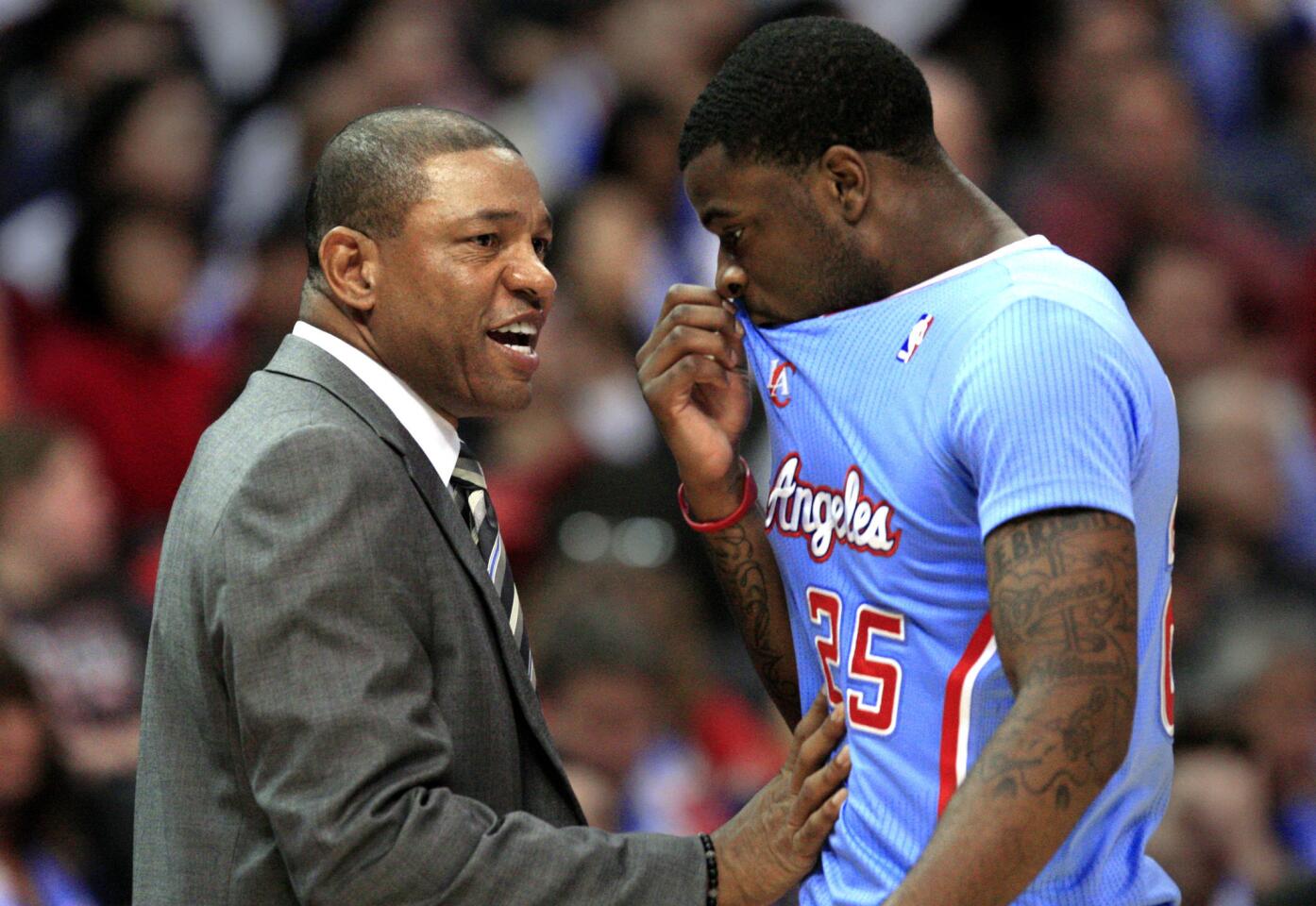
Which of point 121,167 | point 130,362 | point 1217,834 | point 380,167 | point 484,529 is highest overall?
point 380,167

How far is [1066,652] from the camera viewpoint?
215 cm

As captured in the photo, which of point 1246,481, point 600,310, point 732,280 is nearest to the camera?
point 732,280

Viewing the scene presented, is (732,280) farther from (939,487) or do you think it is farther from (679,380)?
(939,487)

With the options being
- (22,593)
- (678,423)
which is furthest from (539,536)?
(678,423)

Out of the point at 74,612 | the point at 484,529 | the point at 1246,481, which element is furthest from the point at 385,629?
the point at 1246,481

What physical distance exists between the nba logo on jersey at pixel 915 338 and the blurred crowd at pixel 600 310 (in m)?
2.37

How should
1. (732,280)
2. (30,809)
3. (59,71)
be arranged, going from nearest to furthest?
(732,280) → (30,809) → (59,71)

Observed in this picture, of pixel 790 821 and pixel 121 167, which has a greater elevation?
pixel 790 821

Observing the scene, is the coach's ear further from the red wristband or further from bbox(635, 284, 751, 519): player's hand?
the red wristband

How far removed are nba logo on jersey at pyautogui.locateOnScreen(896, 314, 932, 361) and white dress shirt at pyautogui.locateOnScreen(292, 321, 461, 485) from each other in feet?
2.50

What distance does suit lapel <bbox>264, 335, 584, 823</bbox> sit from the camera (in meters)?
2.67

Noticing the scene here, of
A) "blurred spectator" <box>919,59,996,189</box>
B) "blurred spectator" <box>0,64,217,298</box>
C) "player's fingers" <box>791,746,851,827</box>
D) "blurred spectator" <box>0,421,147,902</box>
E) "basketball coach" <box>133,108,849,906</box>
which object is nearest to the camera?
"basketball coach" <box>133,108,849,906</box>

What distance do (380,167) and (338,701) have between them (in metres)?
0.84

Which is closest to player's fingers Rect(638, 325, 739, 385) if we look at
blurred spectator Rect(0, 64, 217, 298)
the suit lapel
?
the suit lapel
